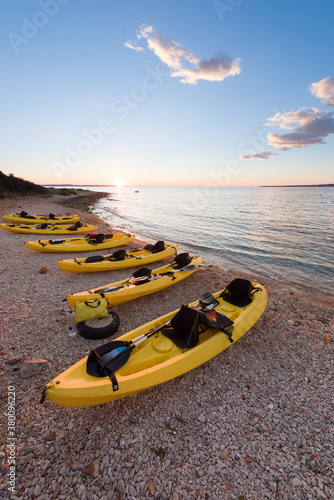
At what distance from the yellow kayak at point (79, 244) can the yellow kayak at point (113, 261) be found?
7.64 feet

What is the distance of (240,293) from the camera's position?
583 cm

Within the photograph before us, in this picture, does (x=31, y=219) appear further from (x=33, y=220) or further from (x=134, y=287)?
(x=134, y=287)

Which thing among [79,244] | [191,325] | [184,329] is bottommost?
[79,244]

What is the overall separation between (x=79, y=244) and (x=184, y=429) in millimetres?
10140

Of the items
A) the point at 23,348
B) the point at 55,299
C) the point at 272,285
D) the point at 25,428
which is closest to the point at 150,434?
the point at 25,428

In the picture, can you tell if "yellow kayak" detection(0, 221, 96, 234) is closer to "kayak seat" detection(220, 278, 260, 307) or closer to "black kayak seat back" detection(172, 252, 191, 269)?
"black kayak seat back" detection(172, 252, 191, 269)

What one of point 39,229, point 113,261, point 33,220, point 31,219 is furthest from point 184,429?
point 31,219

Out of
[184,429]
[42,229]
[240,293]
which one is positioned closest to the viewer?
[184,429]

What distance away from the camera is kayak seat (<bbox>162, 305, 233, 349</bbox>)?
415 centimetres

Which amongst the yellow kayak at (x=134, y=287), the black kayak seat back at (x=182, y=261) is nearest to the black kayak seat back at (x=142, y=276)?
the yellow kayak at (x=134, y=287)

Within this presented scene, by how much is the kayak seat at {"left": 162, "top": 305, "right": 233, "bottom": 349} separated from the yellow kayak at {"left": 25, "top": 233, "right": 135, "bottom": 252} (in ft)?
26.1

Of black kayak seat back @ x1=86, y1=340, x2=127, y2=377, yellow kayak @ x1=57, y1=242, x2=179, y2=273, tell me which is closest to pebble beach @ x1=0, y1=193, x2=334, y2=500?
black kayak seat back @ x1=86, y1=340, x2=127, y2=377

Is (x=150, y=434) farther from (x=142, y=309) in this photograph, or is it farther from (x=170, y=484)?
(x=142, y=309)

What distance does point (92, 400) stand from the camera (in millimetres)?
2947
